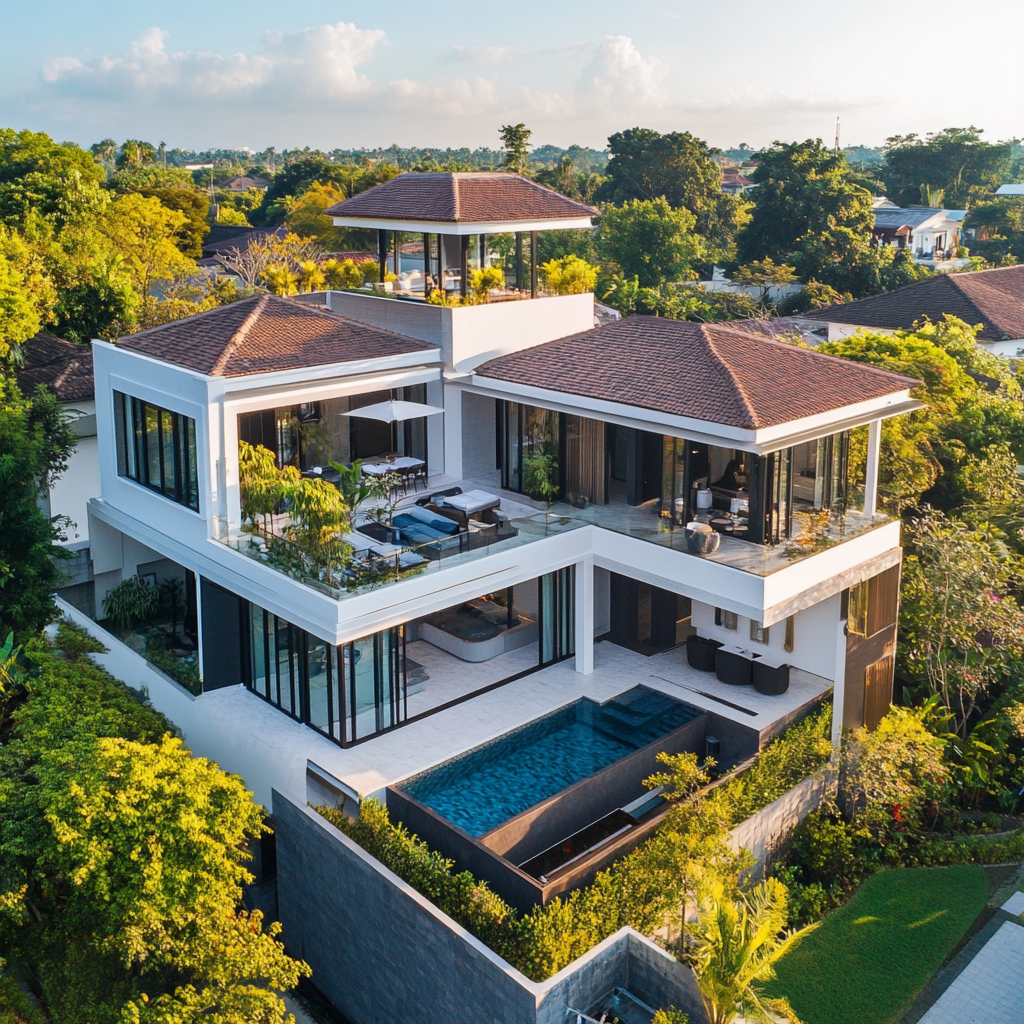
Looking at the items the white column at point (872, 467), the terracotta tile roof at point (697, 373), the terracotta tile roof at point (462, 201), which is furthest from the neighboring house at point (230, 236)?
the white column at point (872, 467)

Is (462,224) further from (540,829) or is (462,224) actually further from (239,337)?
(540,829)

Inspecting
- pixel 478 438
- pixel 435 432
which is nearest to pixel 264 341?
pixel 435 432

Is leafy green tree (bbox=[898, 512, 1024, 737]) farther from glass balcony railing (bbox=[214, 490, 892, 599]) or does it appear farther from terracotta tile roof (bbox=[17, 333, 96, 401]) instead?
terracotta tile roof (bbox=[17, 333, 96, 401])

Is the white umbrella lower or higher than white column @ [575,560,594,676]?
higher

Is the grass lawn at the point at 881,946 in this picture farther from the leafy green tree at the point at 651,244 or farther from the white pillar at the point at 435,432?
the leafy green tree at the point at 651,244

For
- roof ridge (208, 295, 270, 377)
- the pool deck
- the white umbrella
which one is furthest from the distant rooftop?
the pool deck
